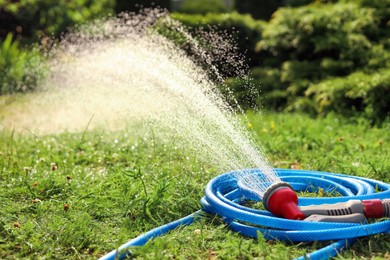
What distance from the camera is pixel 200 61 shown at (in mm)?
7234

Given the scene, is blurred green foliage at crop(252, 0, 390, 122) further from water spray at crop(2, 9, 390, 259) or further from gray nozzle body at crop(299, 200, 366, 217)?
gray nozzle body at crop(299, 200, 366, 217)

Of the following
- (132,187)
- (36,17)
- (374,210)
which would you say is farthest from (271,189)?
(36,17)

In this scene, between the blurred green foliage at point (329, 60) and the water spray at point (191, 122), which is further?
the blurred green foliage at point (329, 60)

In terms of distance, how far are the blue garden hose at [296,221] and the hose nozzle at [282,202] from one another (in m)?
0.06

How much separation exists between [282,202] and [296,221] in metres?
0.15

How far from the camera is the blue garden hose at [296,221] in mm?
2797

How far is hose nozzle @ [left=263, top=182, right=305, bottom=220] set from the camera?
2.99 m

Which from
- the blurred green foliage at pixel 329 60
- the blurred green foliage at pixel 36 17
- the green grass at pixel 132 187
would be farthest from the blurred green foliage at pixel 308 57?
the blurred green foliage at pixel 36 17

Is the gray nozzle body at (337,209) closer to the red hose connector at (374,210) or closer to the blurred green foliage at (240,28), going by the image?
the red hose connector at (374,210)

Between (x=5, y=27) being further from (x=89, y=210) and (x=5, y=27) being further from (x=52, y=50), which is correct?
(x=89, y=210)

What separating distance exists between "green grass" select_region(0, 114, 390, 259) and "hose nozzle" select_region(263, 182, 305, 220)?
155mm

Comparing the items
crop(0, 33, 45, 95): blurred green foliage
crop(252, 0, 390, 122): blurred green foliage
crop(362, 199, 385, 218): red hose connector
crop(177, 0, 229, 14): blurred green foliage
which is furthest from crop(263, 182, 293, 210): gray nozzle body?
crop(177, 0, 229, 14): blurred green foliage

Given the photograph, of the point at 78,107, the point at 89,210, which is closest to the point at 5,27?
the point at 78,107

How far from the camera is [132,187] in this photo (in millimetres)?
3623
